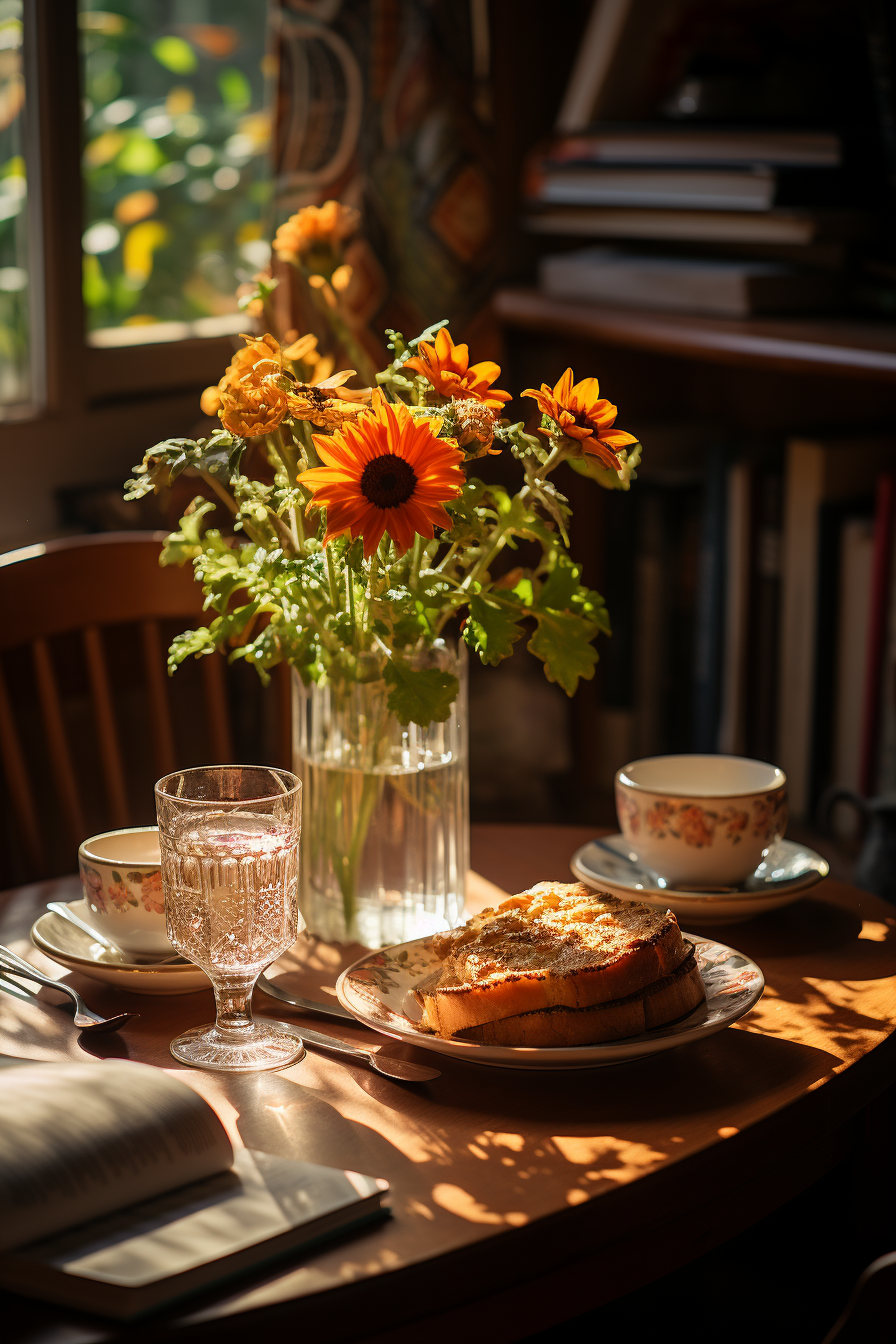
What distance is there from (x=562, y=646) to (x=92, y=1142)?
17.3 inches

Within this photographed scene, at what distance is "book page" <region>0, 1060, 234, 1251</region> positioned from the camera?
64cm

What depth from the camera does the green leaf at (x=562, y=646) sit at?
3.14 feet

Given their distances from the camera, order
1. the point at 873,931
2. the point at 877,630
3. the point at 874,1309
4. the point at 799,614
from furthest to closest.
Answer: the point at 799,614, the point at 877,630, the point at 873,931, the point at 874,1309

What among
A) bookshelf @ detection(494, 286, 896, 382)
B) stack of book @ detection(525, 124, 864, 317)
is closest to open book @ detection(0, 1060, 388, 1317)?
bookshelf @ detection(494, 286, 896, 382)

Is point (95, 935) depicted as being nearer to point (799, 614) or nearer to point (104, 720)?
point (104, 720)

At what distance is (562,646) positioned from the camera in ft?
3.14

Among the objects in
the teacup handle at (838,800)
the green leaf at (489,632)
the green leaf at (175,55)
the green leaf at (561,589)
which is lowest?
the teacup handle at (838,800)

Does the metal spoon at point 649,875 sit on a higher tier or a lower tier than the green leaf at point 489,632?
lower

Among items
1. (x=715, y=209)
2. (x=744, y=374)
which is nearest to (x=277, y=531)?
(x=715, y=209)

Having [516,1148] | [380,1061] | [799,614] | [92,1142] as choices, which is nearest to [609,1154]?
[516,1148]

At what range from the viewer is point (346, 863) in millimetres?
1014

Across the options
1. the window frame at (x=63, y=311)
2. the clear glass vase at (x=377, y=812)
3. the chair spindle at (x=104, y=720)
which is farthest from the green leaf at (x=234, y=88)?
the clear glass vase at (x=377, y=812)

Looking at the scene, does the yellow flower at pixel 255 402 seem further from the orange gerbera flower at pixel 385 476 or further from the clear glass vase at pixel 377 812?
the clear glass vase at pixel 377 812

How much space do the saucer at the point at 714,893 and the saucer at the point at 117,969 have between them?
0.30 meters
